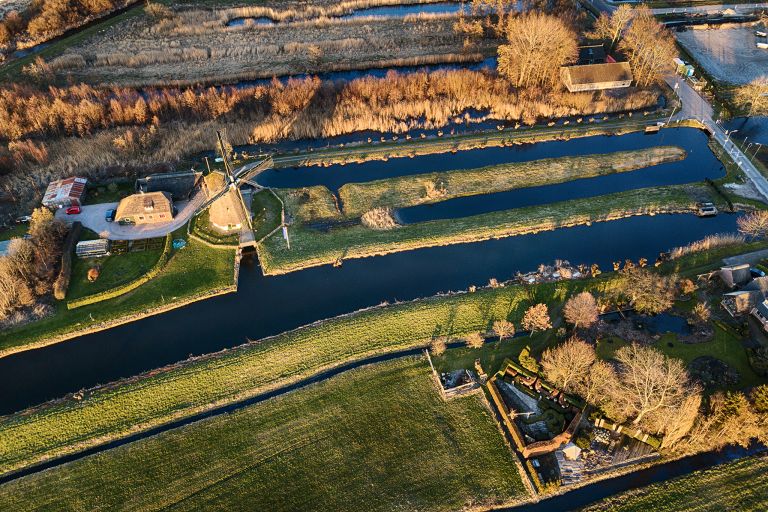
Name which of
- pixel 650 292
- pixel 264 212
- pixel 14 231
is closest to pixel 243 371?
pixel 264 212

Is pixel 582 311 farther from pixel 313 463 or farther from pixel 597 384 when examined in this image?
pixel 313 463

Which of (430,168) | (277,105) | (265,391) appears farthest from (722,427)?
(277,105)

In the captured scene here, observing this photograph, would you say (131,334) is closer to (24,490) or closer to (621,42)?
(24,490)

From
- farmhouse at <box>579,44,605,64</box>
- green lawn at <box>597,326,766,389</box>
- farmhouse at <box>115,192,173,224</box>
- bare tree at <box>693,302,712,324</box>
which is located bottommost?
green lawn at <box>597,326,766,389</box>

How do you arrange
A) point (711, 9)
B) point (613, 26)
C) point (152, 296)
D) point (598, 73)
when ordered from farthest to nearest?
1. point (711, 9)
2. point (613, 26)
3. point (598, 73)
4. point (152, 296)

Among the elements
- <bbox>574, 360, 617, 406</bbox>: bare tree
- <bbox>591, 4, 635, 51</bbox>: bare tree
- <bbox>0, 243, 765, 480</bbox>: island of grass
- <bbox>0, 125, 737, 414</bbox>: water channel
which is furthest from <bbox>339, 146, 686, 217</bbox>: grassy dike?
<bbox>574, 360, 617, 406</bbox>: bare tree

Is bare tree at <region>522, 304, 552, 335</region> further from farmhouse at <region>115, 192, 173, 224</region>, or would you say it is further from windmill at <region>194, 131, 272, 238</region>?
farmhouse at <region>115, 192, 173, 224</region>

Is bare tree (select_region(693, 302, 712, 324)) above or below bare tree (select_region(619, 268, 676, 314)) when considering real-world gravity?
below
